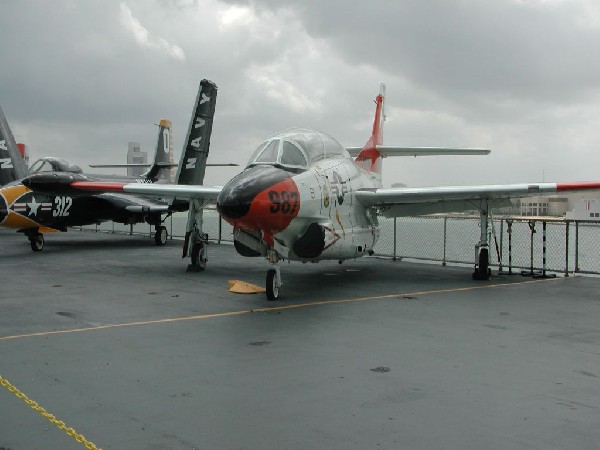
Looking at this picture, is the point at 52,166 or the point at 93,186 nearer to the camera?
the point at 93,186

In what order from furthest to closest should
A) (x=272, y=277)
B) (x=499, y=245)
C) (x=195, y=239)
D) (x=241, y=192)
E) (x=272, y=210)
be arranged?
(x=499, y=245), (x=195, y=239), (x=272, y=277), (x=272, y=210), (x=241, y=192)

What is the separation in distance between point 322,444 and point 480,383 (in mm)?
2057

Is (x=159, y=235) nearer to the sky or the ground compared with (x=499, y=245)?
nearer to the sky

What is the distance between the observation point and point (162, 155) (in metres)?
28.4

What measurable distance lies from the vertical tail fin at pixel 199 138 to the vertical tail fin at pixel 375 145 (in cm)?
535

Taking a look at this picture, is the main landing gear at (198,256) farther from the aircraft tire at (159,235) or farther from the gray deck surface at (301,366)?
the aircraft tire at (159,235)

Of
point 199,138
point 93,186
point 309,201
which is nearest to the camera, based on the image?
point 309,201

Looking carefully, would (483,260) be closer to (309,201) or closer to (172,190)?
(309,201)

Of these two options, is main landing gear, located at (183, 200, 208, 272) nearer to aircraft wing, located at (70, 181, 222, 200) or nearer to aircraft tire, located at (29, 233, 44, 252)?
aircraft wing, located at (70, 181, 222, 200)

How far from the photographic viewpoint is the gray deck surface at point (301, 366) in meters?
4.11

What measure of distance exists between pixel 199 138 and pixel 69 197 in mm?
5107

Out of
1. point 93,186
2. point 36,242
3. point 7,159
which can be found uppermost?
point 7,159

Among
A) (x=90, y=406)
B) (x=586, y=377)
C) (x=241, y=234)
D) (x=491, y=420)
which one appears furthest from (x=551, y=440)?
(x=241, y=234)

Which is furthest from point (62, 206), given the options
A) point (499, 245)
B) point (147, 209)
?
point (499, 245)
